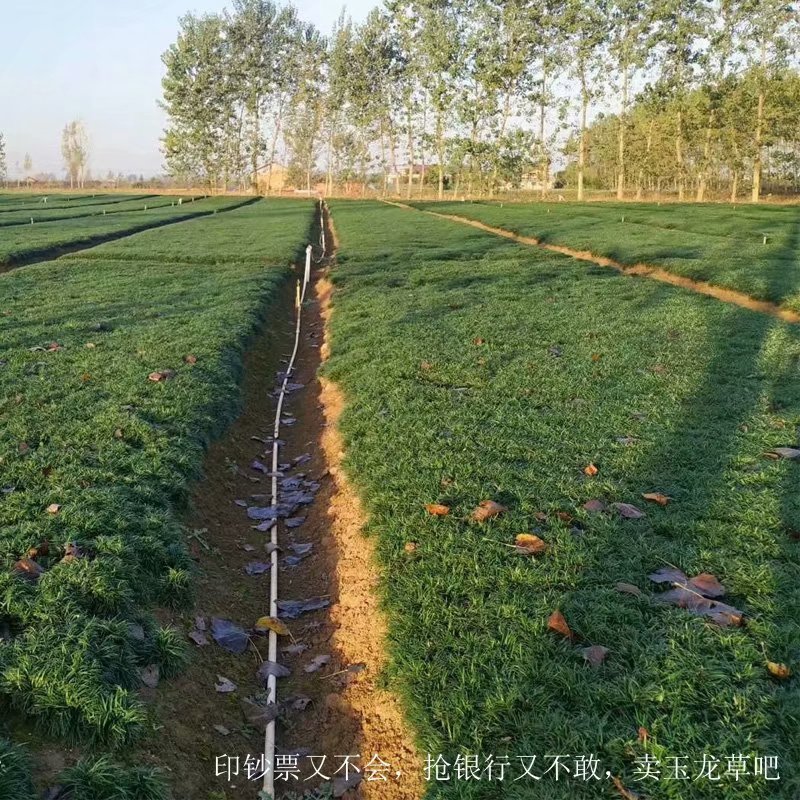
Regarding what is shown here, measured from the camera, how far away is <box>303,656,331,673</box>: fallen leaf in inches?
149

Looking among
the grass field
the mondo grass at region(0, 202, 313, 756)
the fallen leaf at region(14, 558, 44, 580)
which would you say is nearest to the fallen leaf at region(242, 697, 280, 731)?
the mondo grass at region(0, 202, 313, 756)

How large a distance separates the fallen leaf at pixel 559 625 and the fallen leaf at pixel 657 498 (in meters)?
1.67

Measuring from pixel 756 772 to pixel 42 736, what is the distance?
3.07m

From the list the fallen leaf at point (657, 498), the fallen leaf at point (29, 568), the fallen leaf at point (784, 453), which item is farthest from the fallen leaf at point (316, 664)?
the fallen leaf at point (784, 453)

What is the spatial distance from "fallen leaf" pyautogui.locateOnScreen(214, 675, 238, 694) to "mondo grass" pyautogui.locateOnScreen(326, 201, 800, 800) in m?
0.93

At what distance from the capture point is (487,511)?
4.60 metres

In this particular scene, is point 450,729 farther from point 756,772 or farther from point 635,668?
point 756,772

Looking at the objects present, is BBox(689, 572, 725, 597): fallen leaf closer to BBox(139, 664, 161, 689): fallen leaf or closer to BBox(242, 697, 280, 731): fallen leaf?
BBox(242, 697, 280, 731): fallen leaf

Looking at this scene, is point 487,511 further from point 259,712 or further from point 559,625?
point 259,712

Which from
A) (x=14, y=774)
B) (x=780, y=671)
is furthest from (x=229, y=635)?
(x=780, y=671)

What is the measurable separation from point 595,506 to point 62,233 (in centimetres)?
2454

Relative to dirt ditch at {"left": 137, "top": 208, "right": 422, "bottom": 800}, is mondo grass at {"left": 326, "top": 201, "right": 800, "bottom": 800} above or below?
above

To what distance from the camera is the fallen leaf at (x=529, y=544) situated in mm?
4164

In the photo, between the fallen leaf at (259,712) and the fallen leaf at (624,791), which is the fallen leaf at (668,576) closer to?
the fallen leaf at (624,791)
